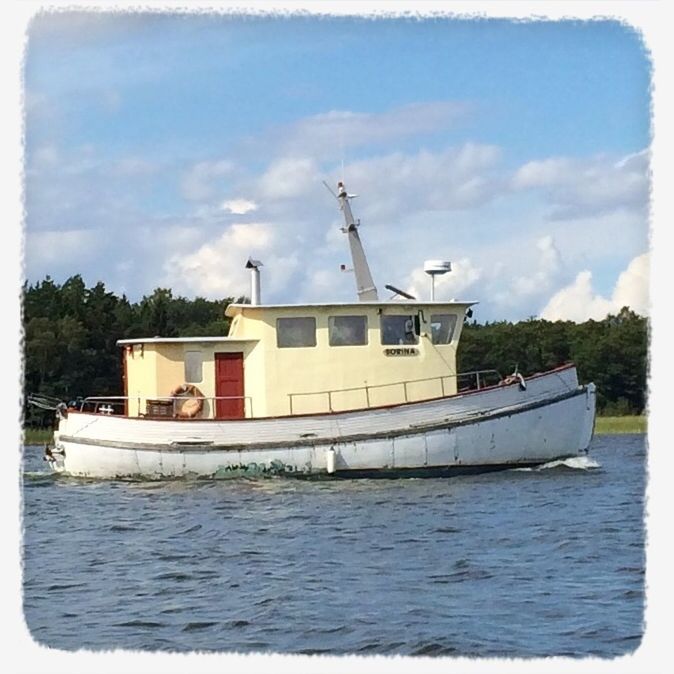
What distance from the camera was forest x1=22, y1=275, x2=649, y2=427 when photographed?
914 inches

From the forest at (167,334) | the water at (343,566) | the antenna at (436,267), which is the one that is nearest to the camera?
the water at (343,566)

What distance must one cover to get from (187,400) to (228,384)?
26.4 inches

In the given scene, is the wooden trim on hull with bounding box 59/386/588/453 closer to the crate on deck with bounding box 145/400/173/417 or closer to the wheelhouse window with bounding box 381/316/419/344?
the crate on deck with bounding box 145/400/173/417

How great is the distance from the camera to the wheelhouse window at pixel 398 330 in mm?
19062

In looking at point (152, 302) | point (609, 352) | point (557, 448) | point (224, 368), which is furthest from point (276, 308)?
point (152, 302)

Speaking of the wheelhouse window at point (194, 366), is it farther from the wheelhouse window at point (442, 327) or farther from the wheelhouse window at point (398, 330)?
the wheelhouse window at point (442, 327)

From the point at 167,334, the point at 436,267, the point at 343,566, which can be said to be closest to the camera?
the point at 343,566

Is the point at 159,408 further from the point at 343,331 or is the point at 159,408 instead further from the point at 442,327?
the point at 442,327

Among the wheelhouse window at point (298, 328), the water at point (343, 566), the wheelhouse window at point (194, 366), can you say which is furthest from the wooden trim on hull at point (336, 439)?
the wheelhouse window at point (298, 328)

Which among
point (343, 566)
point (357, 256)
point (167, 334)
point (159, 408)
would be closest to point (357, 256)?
point (357, 256)

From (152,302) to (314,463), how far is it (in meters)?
24.0

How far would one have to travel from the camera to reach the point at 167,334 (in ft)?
116

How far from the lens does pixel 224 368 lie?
1931 cm

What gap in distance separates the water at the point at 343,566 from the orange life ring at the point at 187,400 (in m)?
1.22
